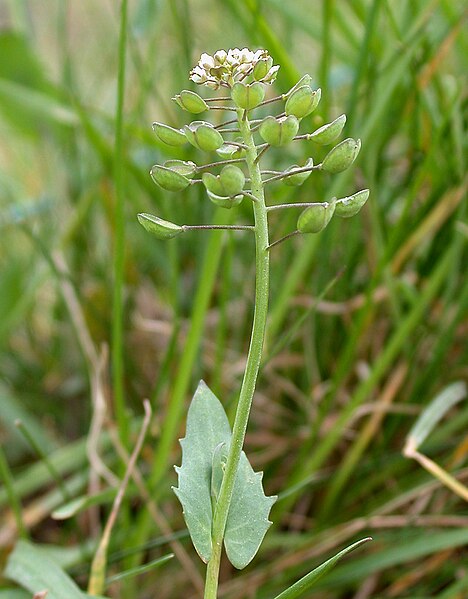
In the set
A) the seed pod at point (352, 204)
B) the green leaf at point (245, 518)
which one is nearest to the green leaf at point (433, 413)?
the green leaf at point (245, 518)

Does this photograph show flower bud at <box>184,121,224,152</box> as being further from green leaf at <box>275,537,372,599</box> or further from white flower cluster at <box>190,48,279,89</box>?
green leaf at <box>275,537,372,599</box>

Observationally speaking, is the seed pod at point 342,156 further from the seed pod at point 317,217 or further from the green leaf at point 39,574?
the green leaf at point 39,574

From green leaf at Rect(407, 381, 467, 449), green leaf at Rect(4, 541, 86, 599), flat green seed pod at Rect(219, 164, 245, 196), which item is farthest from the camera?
green leaf at Rect(407, 381, 467, 449)

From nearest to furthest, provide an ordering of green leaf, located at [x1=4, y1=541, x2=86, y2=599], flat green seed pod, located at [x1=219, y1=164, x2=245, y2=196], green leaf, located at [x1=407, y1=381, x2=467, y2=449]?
flat green seed pod, located at [x1=219, y1=164, x2=245, y2=196] < green leaf, located at [x1=4, y1=541, x2=86, y2=599] < green leaf, located at [x1=407, y1=381, x2=467, y2=449]

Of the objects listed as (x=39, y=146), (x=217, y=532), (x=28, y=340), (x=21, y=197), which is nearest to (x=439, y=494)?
(x=217, y=532)

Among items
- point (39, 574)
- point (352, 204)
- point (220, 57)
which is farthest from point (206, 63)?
point (39, 574)

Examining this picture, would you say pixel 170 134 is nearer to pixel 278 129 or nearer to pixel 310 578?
pixel 278 129

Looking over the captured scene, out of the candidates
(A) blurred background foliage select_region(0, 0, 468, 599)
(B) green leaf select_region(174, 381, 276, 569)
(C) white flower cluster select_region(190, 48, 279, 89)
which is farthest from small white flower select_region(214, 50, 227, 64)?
(A) blurred background foliage select_region(0, 0, 468, 599)

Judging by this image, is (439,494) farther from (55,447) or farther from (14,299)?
(14,299)
